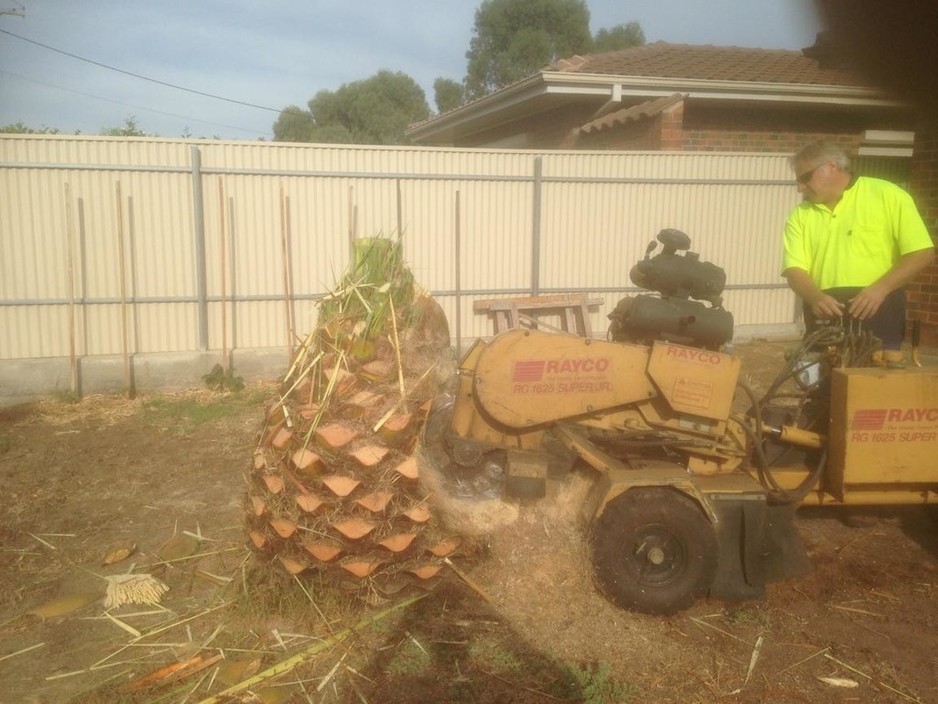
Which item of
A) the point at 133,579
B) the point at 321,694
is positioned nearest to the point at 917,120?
the point at 321,694

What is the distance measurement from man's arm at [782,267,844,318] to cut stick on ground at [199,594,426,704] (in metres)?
2.67

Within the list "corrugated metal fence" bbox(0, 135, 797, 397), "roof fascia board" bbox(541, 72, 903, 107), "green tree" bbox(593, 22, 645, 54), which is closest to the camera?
"green tree" bbox(593, 22, 645, 54)

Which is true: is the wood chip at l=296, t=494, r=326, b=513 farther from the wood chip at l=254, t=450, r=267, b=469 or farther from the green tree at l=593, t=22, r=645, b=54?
the green tree at l=593, t=22, r=645, b=54

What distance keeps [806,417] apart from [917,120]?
398 cm

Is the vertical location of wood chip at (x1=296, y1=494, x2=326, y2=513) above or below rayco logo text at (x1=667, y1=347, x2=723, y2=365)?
below

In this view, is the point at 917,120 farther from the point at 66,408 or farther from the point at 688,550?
the point at 66,408

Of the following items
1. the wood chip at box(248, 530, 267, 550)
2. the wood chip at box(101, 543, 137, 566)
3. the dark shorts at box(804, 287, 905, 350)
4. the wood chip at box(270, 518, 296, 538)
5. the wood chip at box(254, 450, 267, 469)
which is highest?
the dark shorts at box(804, 287, 905, 350)

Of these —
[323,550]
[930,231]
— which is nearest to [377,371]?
[323,550]

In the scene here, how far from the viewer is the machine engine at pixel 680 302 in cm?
386

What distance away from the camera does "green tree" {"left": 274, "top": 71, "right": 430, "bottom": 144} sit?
46188 millimetres

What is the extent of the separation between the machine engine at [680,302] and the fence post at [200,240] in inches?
243

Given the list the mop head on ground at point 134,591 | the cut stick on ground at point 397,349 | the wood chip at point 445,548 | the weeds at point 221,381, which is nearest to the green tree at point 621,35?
the cut stick on ground at point 397,349

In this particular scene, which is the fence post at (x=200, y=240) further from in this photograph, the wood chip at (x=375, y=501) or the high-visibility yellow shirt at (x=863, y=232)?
the high-visibility yellow shirt at (x=863, y=232)

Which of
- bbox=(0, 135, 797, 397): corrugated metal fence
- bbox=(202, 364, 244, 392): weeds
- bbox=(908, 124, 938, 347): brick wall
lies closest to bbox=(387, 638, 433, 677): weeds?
bbox=(202, 364, 244, 392): weeds
